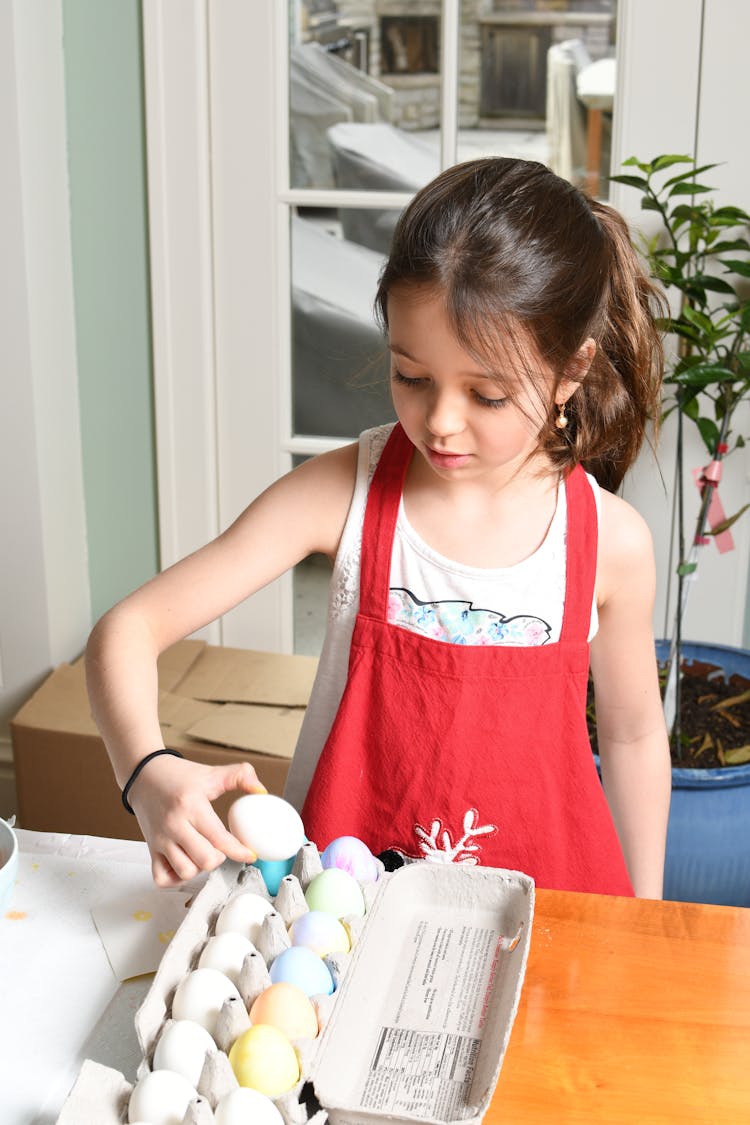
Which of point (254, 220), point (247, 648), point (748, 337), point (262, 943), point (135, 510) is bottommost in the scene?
point (247, 648)

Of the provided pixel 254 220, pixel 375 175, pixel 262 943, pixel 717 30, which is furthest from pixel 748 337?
pixel 262 943

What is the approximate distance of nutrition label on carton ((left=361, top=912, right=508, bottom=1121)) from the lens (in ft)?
2.09

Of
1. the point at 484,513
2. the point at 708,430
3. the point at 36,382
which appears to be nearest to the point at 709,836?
the point at 708,430

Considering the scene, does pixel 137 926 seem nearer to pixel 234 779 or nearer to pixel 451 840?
pixel 234 779

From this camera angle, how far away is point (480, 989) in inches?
28.5

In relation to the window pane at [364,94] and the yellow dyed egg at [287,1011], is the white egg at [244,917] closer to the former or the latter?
the yellow dyed egg at [287,1011]

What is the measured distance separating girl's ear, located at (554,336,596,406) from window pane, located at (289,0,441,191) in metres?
1.18

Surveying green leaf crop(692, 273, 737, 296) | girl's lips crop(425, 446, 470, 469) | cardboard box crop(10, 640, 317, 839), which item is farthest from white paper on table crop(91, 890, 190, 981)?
green leaf crop(692, 273, 737, 296)

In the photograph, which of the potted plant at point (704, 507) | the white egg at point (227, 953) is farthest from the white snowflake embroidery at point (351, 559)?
the potted plant at point (704, 507)

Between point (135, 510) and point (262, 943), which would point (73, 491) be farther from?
point (262, 943)

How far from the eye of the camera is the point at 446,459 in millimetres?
929

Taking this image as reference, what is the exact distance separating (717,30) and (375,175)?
2.02 ft

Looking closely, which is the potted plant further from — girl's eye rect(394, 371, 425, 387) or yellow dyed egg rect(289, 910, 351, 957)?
yellow dyed egg rect(289, 910, 351, 957)

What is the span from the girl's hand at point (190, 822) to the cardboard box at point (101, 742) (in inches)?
39.6
